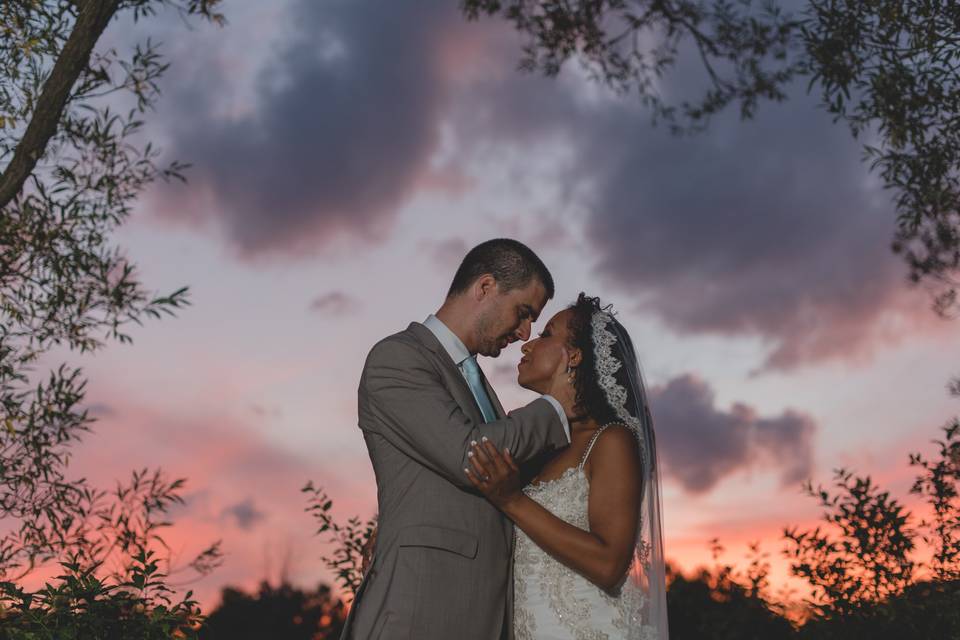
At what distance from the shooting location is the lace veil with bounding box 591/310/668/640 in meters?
4.98

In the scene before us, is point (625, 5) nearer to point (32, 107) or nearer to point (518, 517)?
point (32, 107)

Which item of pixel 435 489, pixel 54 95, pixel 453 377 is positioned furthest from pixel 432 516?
pixel 54 95

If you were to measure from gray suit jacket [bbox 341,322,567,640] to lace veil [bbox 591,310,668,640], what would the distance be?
0.93 metres

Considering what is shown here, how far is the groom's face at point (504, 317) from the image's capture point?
468 cm

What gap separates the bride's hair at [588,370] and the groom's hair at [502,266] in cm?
64

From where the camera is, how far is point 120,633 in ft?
18.0

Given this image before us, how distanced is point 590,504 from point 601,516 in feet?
0.34

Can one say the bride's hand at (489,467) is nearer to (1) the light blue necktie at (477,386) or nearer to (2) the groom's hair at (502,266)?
(1) the light blue necktie at (477,386)

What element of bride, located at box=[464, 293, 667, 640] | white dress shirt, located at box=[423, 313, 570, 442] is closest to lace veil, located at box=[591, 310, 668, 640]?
bride, located at box=[464, 293, 667, 640]

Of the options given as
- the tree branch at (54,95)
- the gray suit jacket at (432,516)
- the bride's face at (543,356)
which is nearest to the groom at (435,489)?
the gray suit jacket at (432,516)

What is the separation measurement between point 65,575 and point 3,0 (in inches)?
192

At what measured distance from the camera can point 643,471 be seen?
5.12m

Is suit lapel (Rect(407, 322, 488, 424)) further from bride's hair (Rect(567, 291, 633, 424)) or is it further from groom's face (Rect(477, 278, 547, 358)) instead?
bride's hair (Rect(567, 291, 633, 424))

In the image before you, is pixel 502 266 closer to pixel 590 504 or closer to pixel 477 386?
pixel 477 386
